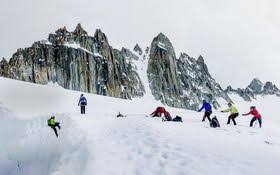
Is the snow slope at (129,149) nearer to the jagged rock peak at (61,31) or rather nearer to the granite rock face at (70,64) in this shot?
the granite rock face at (70,64)

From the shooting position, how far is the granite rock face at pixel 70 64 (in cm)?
17038

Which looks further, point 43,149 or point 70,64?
point 70,64

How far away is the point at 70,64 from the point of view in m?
179

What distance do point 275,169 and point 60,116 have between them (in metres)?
23.4

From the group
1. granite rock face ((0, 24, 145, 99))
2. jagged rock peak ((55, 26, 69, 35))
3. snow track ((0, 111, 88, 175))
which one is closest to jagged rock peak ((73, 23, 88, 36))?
granite rock face ((0, 24, 145, 99))

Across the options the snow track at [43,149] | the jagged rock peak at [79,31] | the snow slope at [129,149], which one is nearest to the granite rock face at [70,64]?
the jagged rock peak at [79,31]

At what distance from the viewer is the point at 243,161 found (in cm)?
1402

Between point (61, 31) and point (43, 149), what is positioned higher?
point (61, 31)

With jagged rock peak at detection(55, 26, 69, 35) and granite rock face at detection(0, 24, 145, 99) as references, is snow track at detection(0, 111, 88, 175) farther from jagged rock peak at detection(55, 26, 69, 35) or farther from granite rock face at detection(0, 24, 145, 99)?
jagged rock peak at detection(55, 26, 69, 35)

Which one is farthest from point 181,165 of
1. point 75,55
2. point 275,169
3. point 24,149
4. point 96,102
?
point 75,55

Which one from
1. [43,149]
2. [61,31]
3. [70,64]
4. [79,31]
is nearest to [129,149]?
[43,149]

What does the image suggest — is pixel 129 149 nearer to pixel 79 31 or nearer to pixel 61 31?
pixel 61 31

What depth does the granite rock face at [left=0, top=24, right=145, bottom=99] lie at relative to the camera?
170m

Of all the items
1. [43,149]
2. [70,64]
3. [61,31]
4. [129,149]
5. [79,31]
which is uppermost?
[79,31]
